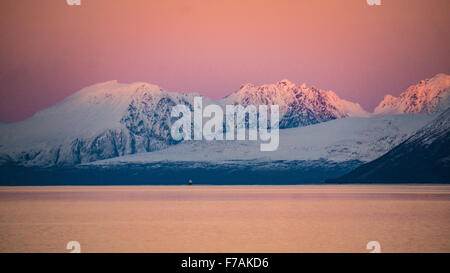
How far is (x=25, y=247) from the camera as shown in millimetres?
40562

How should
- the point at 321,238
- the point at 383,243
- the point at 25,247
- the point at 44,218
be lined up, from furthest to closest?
the point at 44,218 < the point at 321,238 < the point at 383,243 < the point at 25,247

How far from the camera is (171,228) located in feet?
180

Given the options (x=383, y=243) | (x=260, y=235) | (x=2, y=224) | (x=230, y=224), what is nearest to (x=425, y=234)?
(x=383, y=243)
